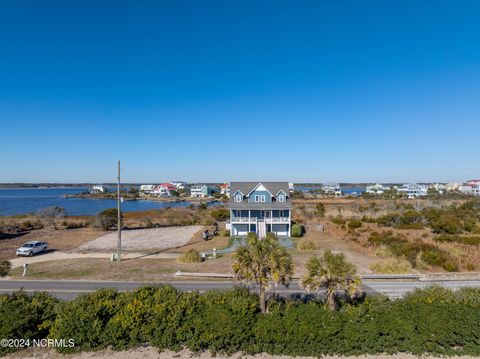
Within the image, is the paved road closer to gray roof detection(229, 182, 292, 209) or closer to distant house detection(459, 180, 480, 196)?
gray roof detection(229, 182, 292, 209)

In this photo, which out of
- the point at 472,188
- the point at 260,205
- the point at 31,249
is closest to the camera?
the point at 31,249

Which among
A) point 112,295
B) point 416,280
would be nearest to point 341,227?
point 416,280

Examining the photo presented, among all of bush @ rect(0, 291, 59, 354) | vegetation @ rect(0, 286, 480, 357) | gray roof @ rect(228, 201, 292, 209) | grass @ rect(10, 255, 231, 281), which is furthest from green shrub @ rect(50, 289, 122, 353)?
gray roof @ rect(228, 201, 292, 209)

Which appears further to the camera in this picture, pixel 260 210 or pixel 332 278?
pixel 260 210

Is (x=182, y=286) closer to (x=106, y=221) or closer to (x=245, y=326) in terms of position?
(x=245, y=326)

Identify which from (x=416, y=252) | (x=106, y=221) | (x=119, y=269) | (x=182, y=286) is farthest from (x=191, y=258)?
(x=106, y=221)

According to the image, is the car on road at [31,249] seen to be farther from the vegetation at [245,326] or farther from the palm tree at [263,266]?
the palm tree at [263,266]

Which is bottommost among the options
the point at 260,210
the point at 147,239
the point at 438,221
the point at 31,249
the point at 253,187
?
the point at 147,239
